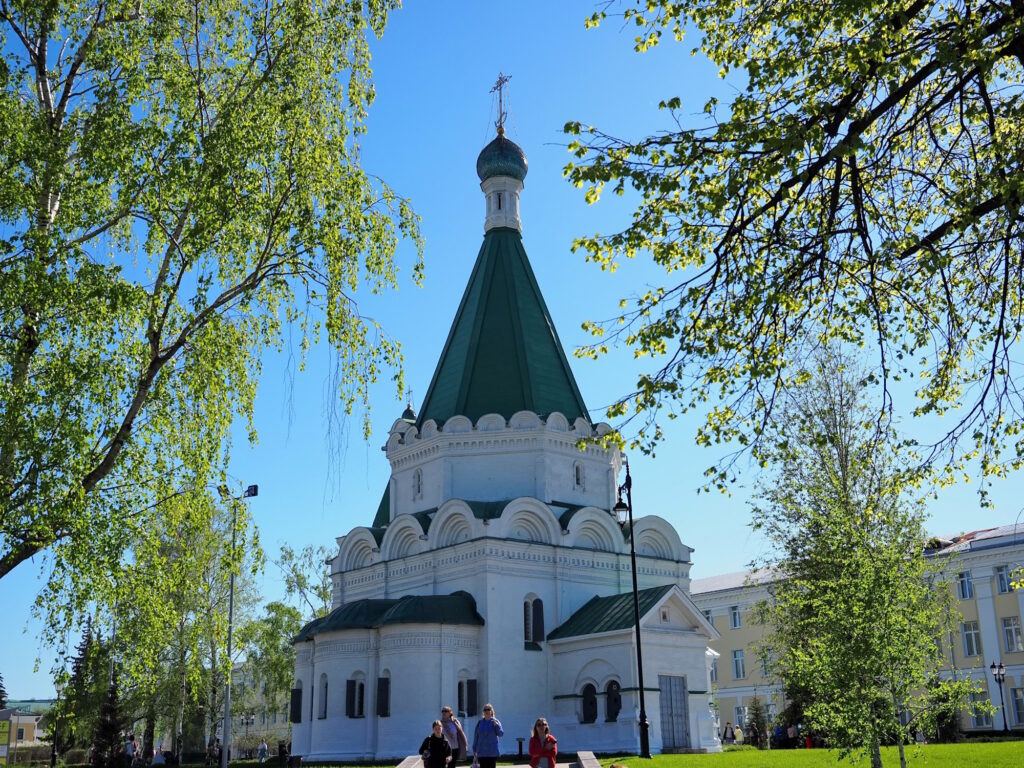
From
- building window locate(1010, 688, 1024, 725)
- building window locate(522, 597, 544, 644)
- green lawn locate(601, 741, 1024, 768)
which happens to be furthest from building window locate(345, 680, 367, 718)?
building window locate(1010, 688, 1024, 725)

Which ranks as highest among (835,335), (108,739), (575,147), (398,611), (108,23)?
(108,23)

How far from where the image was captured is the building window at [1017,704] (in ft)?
118

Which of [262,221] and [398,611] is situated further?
[398,611]

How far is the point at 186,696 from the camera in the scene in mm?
33844

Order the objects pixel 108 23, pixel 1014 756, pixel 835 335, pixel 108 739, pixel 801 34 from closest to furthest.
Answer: pixel 801 34, pixel 835 335, pixel 108 23, pixel 1014 756, pixel 108 739

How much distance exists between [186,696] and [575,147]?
30334 mm

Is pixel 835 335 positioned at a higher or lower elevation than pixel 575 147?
lower

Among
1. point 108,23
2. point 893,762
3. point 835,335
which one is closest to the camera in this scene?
point 835,335

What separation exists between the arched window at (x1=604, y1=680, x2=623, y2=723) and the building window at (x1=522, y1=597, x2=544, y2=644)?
2792mm

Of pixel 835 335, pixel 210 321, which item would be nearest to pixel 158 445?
pixel 210 321

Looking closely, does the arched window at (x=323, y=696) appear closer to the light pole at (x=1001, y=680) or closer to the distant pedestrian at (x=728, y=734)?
the distant pedestrian at (x=728, y=734)

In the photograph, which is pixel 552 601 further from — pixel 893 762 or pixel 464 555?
pixel 893 762

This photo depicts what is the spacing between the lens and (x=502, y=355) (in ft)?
108

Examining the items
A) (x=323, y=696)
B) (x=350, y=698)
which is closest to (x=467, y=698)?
(x=350, y=698)
